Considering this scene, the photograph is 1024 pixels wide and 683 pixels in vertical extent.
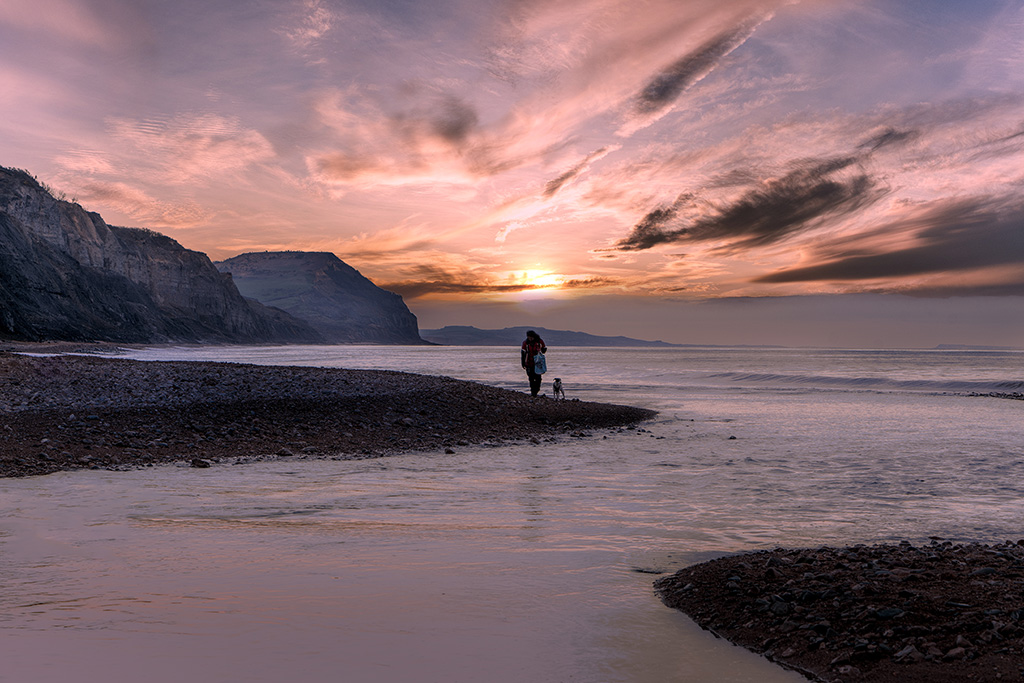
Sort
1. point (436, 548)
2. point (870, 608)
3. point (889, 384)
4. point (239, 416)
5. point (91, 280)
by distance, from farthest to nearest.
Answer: point (91, 280), point (889, 384), point (239, 416), point (436, 548), point (870, 608)

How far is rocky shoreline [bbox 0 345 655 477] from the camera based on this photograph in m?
12.9

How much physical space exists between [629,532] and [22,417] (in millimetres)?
14685

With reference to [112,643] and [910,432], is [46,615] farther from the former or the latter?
[910,432]

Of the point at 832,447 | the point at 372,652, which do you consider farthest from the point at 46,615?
the point at 832,447

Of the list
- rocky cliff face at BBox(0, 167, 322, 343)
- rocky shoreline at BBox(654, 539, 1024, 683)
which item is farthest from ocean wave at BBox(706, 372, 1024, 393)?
rocky cliff face at BBox(0, 167, 322, 343)

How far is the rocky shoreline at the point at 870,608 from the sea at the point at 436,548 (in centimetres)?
33

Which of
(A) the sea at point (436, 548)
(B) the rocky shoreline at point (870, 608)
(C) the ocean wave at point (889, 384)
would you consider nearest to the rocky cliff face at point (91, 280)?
(C) the ocean wave at point (889, 384)

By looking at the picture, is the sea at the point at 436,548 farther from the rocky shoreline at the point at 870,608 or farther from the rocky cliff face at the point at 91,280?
the rocky cliff face at the point at 91,280

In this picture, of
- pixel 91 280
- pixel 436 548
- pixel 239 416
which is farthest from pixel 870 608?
pixel 91 280

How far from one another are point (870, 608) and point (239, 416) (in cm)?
1540

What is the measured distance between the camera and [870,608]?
488cm

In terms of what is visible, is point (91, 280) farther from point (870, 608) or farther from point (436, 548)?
point (870, 608)

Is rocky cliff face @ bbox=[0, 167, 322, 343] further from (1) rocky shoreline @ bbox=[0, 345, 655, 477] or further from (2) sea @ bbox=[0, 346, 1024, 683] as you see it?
(2) sea @ bbox=[0, 346, 1024, 683]

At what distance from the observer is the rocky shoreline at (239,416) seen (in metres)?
12.9
